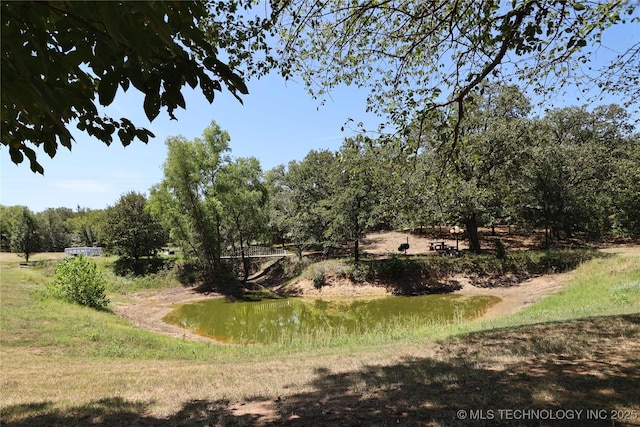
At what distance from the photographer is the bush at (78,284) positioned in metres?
15.7

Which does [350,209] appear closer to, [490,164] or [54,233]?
[490,164]

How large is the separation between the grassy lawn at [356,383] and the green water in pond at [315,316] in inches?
174

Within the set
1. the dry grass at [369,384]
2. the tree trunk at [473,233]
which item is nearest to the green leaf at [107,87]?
the dry grass at [369,384]

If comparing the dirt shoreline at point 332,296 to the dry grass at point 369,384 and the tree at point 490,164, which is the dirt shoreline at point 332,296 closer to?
the tree at point 490,164

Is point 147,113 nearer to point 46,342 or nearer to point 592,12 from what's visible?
point 592,12

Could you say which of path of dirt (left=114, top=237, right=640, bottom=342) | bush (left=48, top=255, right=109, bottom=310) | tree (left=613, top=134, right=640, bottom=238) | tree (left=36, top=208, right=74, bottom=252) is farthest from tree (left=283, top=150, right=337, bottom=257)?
tree (left=36, top=208, right=74, bottom=252)

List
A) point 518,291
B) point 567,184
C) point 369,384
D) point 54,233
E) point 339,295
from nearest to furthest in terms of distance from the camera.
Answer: point 369,384
point 518,291
point 339,295
point 567,184
point 54,233

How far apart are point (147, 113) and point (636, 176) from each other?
32.1m

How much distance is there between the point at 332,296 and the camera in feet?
69.5

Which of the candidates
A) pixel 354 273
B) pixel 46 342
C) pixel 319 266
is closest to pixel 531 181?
pixel 354 273

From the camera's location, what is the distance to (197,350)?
10.2 m

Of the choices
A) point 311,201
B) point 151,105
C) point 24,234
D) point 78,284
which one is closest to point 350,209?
point 311,201

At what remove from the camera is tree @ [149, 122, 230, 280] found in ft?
84.3

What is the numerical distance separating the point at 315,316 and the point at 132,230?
73.7 feet
